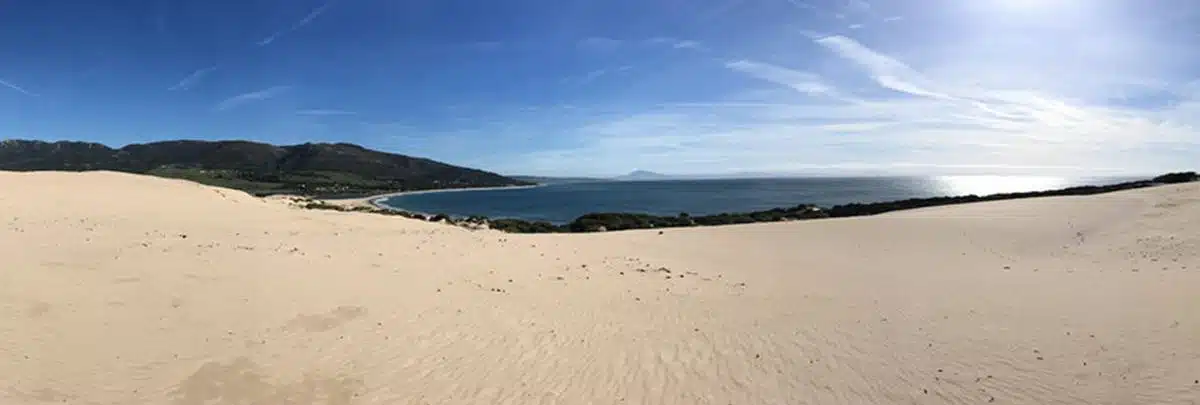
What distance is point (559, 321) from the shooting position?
38.0 feet

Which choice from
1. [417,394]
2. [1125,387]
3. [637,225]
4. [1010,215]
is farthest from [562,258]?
[1010,215]

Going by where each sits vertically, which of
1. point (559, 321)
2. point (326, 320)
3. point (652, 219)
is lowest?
point (559, 321)

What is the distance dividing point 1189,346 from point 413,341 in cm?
1268

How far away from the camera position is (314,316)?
34.8 feet

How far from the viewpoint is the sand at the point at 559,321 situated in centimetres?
803

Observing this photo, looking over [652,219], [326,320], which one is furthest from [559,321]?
[652,219]

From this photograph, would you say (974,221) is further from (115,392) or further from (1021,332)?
(115,392)

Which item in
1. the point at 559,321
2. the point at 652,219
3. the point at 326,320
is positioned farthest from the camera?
the point at 652,219

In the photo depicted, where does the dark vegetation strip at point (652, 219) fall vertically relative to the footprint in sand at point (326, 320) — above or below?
above

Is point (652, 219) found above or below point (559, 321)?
above

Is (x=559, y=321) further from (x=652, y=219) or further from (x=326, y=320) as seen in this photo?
(x=652, y=219)

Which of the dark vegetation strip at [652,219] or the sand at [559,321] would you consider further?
the dark vegetation strip at [652,219]

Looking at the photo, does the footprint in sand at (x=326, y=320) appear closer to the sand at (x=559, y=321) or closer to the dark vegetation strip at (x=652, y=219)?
the sand at (x=559, y=321)

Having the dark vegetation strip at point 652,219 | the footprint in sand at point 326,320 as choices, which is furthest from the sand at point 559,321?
the dark vegetation strip at point 652,219
